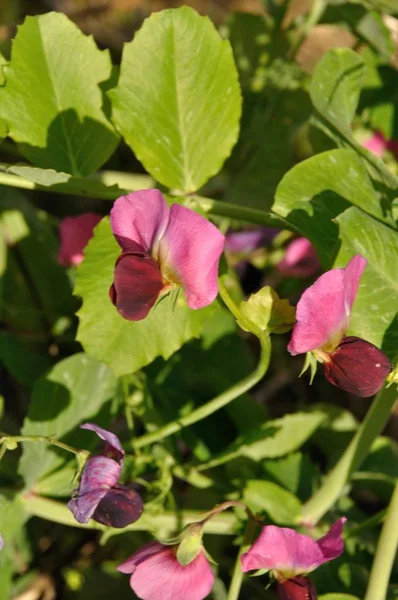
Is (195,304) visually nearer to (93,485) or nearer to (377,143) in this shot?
A: (93,485)

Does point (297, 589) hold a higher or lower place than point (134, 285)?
lower

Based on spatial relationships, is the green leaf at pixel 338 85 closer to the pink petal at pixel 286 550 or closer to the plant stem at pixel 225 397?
the plant stem at pixel 225 397

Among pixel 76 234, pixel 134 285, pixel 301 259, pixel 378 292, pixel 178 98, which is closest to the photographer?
pixel 134 285

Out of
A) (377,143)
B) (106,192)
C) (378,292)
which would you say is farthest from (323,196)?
(377,143)

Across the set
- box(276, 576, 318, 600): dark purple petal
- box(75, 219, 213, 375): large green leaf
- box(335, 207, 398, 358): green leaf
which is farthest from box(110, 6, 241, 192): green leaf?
box(276, 576, 318, 600): dark purple petal

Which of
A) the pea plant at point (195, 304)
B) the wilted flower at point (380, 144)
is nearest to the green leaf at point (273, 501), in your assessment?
the pea plant at point (195, 304)

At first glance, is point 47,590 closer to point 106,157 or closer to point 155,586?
point 155,586
